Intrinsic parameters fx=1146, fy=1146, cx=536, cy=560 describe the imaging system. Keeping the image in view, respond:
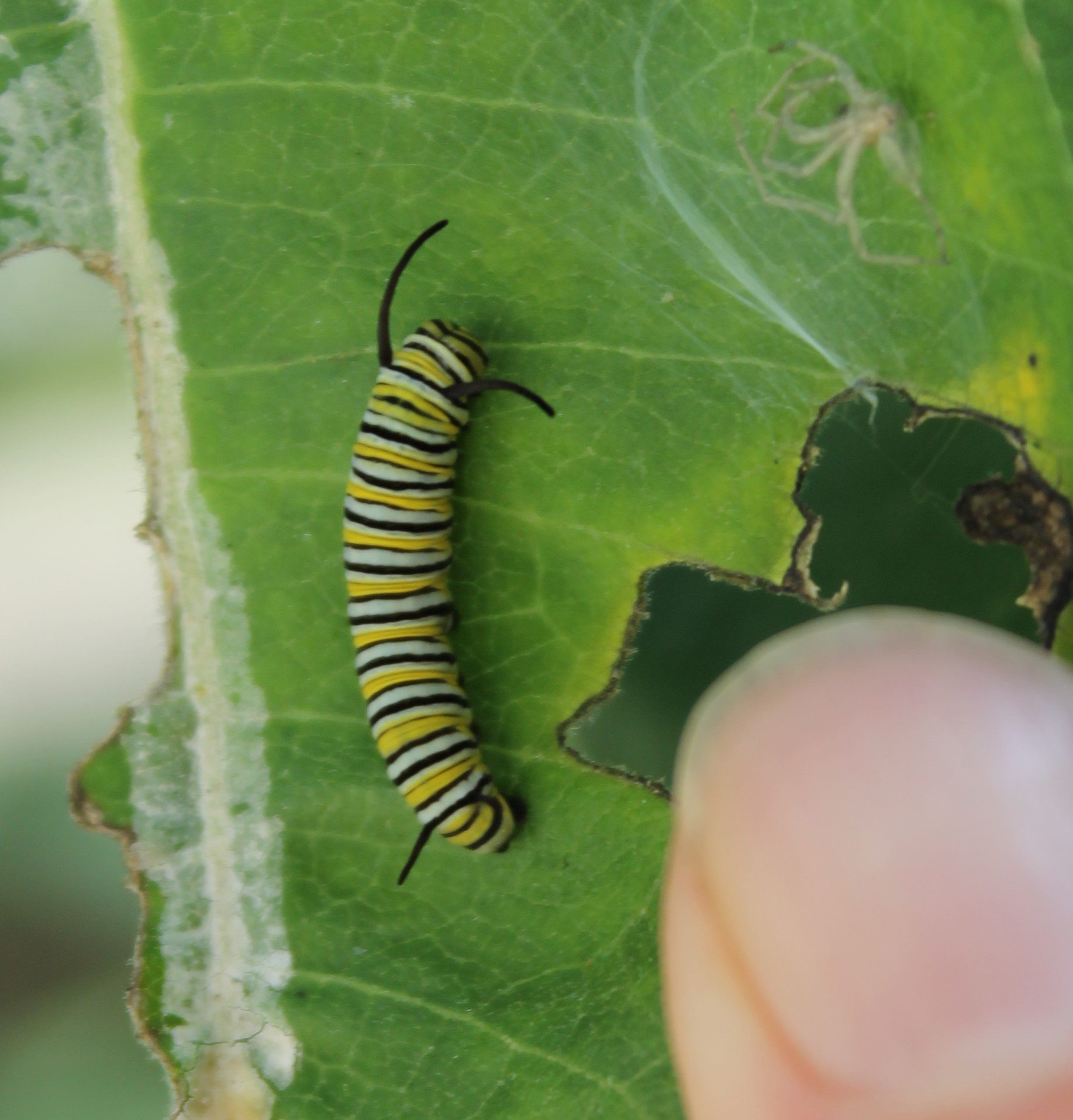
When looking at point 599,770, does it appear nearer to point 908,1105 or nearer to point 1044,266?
point 908,1105

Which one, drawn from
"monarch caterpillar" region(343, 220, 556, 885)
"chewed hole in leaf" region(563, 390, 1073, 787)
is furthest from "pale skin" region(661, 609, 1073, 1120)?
"monarch caterpillar" region(343, 220, 556, 885)

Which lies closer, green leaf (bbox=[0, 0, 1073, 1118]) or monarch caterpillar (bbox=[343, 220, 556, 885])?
green leaf (bbox=[0, 0, 1073, 1118])

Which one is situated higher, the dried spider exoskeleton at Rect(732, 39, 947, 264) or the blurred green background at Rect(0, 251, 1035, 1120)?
the dried spider exoskeleton at Rect(732, 39, 947, 264)

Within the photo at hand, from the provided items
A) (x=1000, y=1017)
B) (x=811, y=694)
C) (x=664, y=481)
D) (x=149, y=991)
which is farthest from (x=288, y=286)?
Result: (x=1000, y=1017)

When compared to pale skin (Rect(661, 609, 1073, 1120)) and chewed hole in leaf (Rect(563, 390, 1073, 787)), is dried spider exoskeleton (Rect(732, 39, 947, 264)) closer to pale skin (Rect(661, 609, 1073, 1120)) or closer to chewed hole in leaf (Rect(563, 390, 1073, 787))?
chewed hole in leaf (Rect(563, 390, 1073, 787))

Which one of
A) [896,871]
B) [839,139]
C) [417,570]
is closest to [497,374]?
[417,570]

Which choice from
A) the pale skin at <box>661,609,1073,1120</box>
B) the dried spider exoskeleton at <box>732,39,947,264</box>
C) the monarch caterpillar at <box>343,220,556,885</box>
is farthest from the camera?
the monarch caterpillar at <box>343,220,556,885</box>

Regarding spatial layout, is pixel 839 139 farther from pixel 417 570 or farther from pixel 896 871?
pixel 896 871
